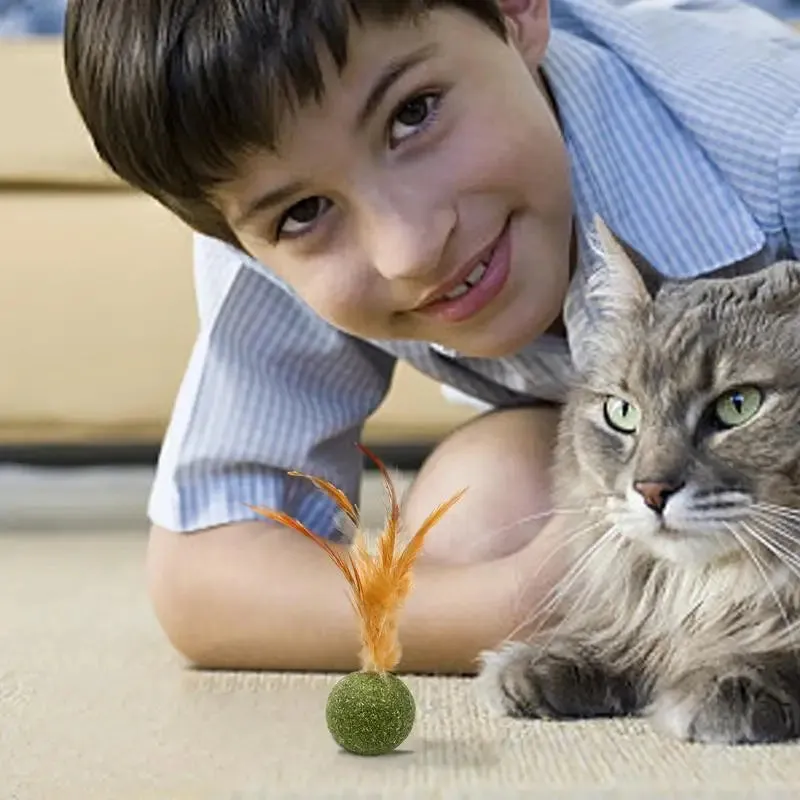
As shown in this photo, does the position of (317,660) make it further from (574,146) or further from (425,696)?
(574,146)

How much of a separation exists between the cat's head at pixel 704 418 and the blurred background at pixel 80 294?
47.5 inches

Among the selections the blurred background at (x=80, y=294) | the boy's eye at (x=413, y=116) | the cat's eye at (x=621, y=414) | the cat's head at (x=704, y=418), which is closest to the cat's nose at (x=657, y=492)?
the cat's head at (x=704, y=418)

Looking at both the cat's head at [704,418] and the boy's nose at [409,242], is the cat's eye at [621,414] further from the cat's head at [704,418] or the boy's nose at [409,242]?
the boy's nose at [409,242]

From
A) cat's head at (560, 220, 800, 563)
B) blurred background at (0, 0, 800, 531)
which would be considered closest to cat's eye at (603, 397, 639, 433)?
cat's head at (560, 220, 800, 563)

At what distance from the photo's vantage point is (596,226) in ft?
4.15

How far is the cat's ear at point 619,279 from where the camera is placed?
1235 millimetres

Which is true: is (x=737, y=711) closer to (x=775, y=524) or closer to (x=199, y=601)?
(x=775, y=524)

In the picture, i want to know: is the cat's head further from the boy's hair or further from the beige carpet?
the boy's hair

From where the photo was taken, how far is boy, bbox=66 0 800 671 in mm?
1171

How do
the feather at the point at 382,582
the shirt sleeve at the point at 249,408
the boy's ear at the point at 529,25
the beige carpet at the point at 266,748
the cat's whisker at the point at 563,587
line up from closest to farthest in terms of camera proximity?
the beige carpet at the point at 266,748 → the feather at the point at 382,582 → the cat's whisker at the point at 563,587 → the boy's ear at the point at 529,25 → the shirt sleeve at the point at 249,408

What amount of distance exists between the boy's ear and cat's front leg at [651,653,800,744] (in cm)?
59

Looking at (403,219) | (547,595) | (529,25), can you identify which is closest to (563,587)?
(547,595)

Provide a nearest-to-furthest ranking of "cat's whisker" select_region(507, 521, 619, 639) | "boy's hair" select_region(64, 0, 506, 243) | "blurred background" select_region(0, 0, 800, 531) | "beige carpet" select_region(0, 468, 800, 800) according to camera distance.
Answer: "beige carpet" select_region(0, 468, 800, 800) → "boy's hair" select_region(64, 0, 506, 243) → "cat's whisker" select_region(507, 521, 619, 639) → "blurred background" select_region(0, 0, 800, 531)

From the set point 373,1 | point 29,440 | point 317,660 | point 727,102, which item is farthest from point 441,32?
point 29,440
